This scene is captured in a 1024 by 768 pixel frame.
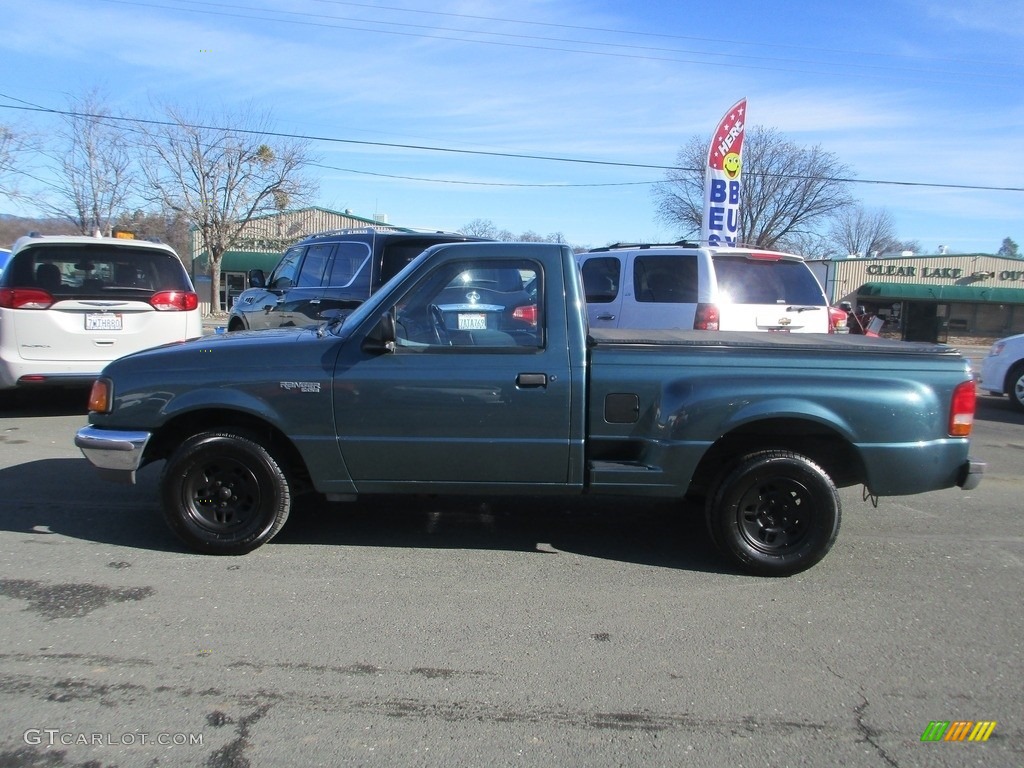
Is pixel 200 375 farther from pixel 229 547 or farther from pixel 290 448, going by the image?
pixel 229 547

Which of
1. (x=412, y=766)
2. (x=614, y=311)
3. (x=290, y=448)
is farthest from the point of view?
(x=614, y=311)

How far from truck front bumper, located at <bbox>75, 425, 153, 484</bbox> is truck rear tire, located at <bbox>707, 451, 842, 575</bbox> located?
3.35 m

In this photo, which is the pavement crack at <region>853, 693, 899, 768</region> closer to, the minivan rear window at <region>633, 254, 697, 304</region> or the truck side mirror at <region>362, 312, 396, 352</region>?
the truck side mirror at <region>362, 312, 396, 352</region>

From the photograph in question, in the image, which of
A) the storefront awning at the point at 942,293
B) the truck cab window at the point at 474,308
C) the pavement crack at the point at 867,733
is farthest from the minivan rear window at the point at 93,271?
the storefront awning at the point at 942,293

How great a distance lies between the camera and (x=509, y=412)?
4430 mm

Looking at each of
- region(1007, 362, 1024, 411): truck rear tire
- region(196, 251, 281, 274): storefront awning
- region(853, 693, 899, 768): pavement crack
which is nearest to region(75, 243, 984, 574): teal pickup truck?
region(853, 693, 899, 768): pavement crack

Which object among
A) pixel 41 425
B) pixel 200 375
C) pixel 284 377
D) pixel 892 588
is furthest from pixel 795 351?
pixel 41 425

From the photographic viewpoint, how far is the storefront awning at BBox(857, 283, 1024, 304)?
1606 inches

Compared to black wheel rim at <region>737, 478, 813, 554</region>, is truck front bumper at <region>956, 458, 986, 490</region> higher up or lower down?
higher up

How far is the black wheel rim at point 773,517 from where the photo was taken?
449 centimetres

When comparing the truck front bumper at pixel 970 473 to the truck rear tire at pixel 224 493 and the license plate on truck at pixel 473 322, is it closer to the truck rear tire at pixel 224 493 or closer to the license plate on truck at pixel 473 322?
the license plate on truck at pixel 473 322

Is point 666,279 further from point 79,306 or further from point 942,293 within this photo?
point 942,293

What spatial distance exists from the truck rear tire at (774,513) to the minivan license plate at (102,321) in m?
6.79

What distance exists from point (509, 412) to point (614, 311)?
210 inches
